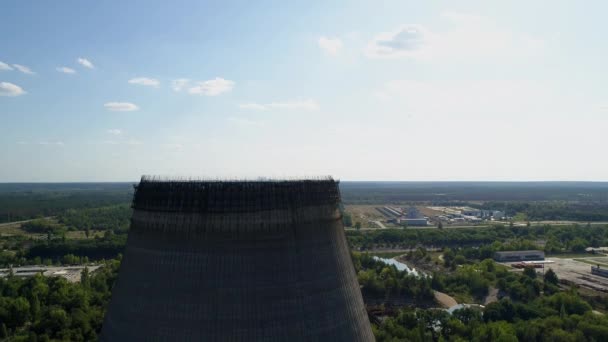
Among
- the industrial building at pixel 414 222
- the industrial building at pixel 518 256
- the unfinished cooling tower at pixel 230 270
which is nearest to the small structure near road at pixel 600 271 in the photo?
the industrial building at pixel 518 256

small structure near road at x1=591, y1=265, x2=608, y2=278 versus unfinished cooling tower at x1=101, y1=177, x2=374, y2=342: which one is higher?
unfinished cooling tower at x1=101, y1=177, x2=374, y2=342

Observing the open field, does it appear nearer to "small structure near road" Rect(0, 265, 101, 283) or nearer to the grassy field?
the grassy field

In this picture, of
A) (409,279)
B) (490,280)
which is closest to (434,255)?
(490,280)

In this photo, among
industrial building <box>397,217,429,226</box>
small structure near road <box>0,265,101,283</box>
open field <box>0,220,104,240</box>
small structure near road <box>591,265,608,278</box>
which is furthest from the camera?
industrial building <box>397,217,429,226</box>

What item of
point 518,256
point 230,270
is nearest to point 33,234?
point 518,256

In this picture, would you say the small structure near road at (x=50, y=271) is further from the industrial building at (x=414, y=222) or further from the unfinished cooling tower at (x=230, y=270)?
the industrial building at (x=414, y=222)

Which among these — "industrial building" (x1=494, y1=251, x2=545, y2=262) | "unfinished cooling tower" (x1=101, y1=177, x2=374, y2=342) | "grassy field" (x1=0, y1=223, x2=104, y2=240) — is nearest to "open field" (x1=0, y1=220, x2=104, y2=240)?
"grassy field" (x1=0, y1=223, x2=104, y2=240)

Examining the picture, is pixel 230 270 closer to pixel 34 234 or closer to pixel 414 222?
pixel 34 234
